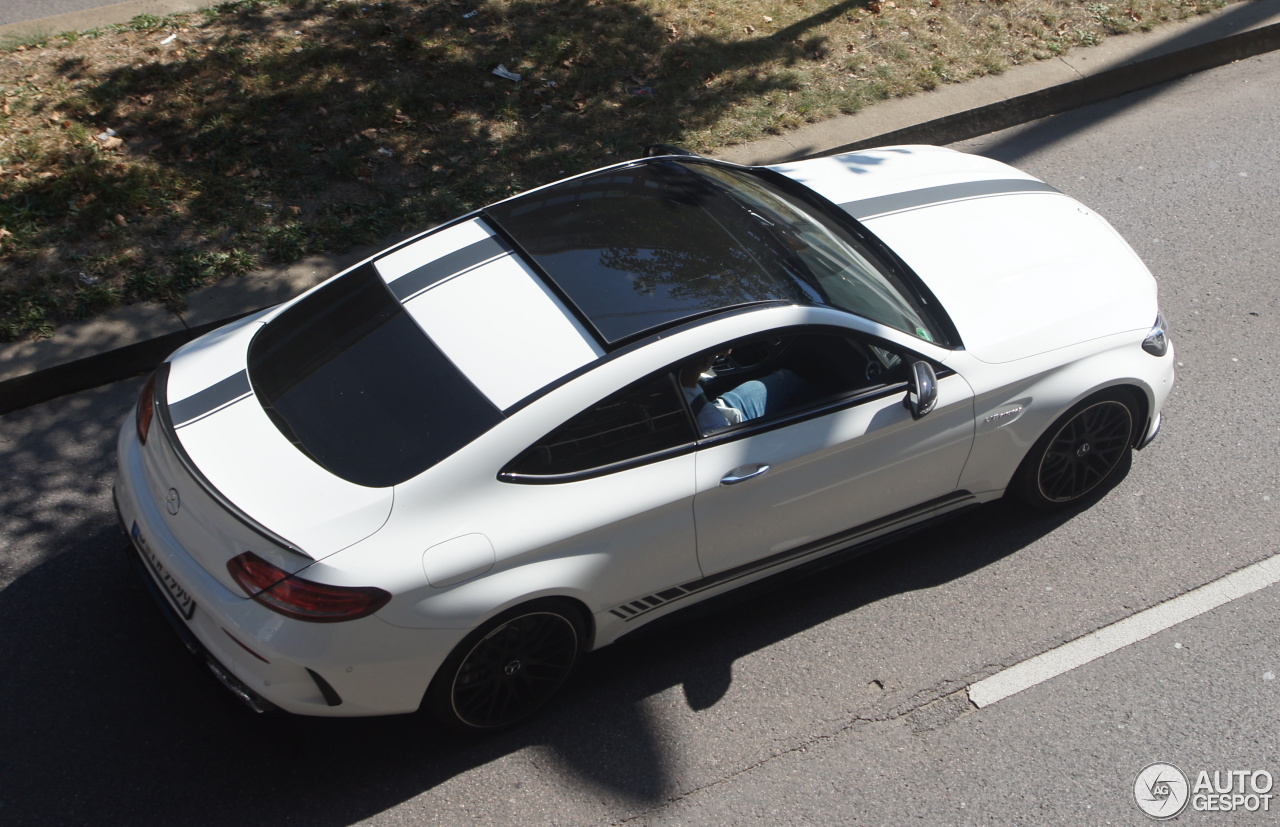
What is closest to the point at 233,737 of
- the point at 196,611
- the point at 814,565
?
the point at 196,611

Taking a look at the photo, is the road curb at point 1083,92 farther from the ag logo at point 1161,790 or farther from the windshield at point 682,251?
the ag logo at point 1161,790

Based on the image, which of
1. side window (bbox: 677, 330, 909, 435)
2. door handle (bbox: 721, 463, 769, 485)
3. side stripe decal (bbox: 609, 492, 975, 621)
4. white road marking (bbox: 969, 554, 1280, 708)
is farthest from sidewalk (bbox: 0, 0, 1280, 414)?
white road marking (bbox: 969, 554, 1280, 708)

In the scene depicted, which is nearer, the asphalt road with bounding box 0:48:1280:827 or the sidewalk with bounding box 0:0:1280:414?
the asphalt road with bounding box 0:48:1280:827

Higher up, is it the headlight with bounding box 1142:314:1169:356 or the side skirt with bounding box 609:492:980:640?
the headlight with bounding box 1142:314:1169:356

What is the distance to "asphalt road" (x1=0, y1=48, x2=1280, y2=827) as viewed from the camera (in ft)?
12.2

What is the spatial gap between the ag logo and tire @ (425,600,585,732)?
6.95ft

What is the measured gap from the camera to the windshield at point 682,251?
150 inches

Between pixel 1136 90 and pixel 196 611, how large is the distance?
8.63 meters

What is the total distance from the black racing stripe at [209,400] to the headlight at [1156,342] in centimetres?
384

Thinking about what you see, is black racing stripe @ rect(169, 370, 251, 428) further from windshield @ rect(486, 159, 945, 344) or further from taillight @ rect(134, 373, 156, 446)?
windshield @ rect(486, 159, 945, 344)

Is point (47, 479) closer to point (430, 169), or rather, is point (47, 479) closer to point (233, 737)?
point (233, 737)

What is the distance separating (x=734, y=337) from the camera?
12.4 ft

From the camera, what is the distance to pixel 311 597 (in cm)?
327

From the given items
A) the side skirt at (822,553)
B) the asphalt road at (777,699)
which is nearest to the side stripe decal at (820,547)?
the side skirt at (822,553)
